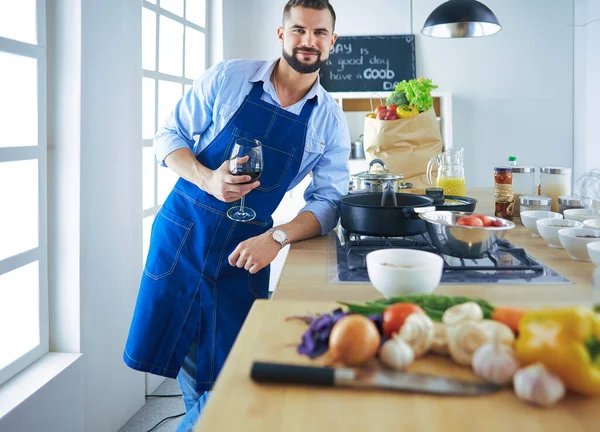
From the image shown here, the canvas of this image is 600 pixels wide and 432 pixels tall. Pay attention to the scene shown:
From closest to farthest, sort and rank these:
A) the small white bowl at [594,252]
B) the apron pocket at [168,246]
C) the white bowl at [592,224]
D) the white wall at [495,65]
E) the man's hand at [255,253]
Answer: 1. the small white bowl at [594,252]
2. the white bowl at [592,224]
3. the man's hand at [255,253]
4. the apron pocket at [168,246]
5. the white wall at [495,65]

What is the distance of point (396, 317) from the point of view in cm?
79

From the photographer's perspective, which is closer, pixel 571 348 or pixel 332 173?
pixel 571 348

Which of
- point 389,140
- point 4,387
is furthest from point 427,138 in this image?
point 4,387

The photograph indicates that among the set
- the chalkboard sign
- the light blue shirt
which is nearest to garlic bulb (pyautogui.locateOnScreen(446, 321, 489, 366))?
the light blue shirt

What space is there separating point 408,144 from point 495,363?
9.55 ft

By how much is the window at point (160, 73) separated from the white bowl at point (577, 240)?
2.04m

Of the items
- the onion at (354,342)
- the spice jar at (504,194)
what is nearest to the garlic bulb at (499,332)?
the onion at (354,342)

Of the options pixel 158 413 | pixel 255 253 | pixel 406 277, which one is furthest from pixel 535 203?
pixel 158 413

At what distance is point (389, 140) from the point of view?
11.4 ft

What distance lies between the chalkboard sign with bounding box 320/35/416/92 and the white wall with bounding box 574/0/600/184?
1.36m

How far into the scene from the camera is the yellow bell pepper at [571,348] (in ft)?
2.11

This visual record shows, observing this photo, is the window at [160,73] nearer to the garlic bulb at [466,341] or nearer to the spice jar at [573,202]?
the spice jar at [573,202]

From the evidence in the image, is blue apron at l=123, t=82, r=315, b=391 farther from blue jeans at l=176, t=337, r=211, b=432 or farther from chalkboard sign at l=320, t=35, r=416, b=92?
chalkboard sign at l=320, t=35, r=416, b=92

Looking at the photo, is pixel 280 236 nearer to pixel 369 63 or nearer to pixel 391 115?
pixel 391 115
